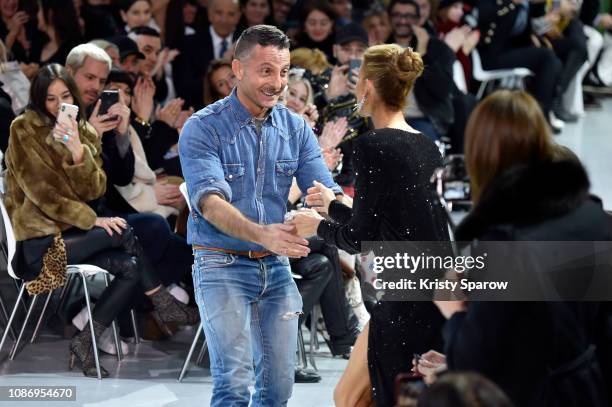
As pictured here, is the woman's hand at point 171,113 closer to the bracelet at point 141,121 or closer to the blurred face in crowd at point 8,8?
the bracelet at point 141,121

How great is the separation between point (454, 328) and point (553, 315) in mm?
243

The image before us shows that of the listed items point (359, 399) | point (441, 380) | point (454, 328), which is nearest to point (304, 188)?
point (359, 399)

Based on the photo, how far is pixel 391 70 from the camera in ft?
12.5

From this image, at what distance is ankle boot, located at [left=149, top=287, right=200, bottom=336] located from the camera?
240 inches

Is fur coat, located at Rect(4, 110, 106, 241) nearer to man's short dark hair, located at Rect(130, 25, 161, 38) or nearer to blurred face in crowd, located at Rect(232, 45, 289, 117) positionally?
blurred face in crowd, located at Rect(232, 45, 289, 117)

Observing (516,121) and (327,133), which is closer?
(516,121)

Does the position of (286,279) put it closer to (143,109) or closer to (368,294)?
(368,294)

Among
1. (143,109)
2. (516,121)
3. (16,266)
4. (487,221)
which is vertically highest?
(516,121)

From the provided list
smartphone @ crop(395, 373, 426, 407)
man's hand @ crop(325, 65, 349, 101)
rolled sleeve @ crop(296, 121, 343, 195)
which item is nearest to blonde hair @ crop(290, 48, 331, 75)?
man's hand @ crop(325, 65, 349, 101)

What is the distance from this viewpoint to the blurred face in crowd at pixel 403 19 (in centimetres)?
905

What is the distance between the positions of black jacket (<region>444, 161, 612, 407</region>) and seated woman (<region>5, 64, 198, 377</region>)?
3.07 metres

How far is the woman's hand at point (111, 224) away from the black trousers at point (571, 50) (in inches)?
248

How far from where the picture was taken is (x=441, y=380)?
2.55 meters

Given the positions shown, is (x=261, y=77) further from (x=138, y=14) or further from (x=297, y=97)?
(x=138, y=14)
